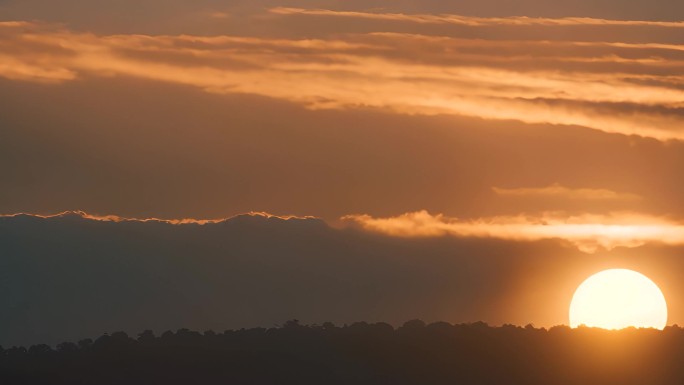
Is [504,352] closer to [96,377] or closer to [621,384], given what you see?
[621,384]

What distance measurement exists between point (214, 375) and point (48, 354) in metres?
16.2

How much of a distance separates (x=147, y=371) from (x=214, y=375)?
5213mm

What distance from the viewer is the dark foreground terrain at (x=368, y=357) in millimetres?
180750

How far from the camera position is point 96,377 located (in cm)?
17988

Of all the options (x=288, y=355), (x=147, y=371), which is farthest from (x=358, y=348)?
(x=147, y=371)

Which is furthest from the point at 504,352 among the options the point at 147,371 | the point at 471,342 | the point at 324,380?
the point at 147,371

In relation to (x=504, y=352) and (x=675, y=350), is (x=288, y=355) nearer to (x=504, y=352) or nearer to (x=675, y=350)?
(x=504, y=352)

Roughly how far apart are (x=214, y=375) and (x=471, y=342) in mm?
20962

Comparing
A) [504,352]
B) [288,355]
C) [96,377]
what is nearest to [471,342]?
[504,352]

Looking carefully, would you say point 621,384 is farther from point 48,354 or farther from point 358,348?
point 48,354

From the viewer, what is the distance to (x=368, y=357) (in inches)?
7293

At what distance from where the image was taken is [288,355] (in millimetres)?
185375

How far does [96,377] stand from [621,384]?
125 ft

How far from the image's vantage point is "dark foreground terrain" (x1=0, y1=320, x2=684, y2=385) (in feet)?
593
